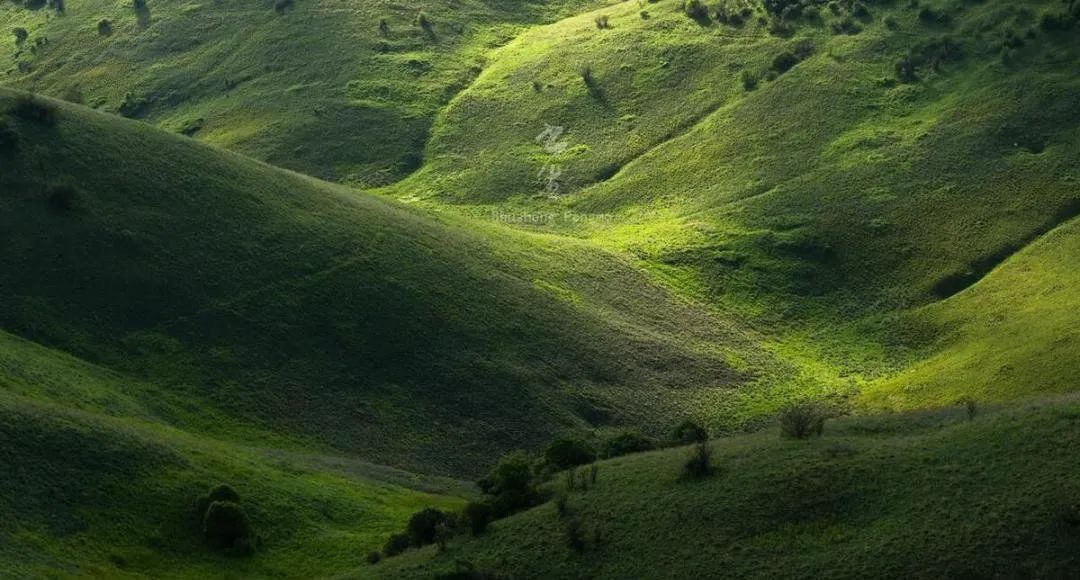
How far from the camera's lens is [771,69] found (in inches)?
6043

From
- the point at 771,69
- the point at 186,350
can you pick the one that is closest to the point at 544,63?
the point at 771,69

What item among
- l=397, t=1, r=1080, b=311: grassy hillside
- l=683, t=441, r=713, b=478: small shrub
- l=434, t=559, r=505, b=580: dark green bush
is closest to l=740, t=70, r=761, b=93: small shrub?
l=397, t=1, r=1080, b=311: grassy hillside

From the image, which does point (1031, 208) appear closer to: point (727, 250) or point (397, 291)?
point (727, 250)

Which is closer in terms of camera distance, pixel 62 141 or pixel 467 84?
pixel 62 141

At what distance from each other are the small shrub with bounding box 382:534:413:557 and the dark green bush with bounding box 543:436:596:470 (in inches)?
412

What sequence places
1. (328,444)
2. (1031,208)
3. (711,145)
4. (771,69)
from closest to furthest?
(328,444)
(1031,208)
(711,145)
(771,69)

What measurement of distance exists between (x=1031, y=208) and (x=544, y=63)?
7383 cm

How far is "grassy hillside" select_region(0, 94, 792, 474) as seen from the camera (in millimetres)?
85875

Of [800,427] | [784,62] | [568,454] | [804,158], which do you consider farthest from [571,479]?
[784,62]

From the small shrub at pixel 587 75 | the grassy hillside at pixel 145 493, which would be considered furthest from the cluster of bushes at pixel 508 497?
the small shrub at pixel 587 75

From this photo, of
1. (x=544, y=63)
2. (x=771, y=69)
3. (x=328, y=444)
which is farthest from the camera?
(x=544, y=63)

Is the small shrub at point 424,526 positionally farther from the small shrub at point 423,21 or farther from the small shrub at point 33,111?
the small shrub at point 423,21

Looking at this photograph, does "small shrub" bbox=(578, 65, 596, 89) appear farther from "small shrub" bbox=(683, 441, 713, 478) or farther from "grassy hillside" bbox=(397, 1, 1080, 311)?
"small shrub" bbox=(683, 441, 713, 478)

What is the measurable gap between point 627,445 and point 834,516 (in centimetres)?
2438
